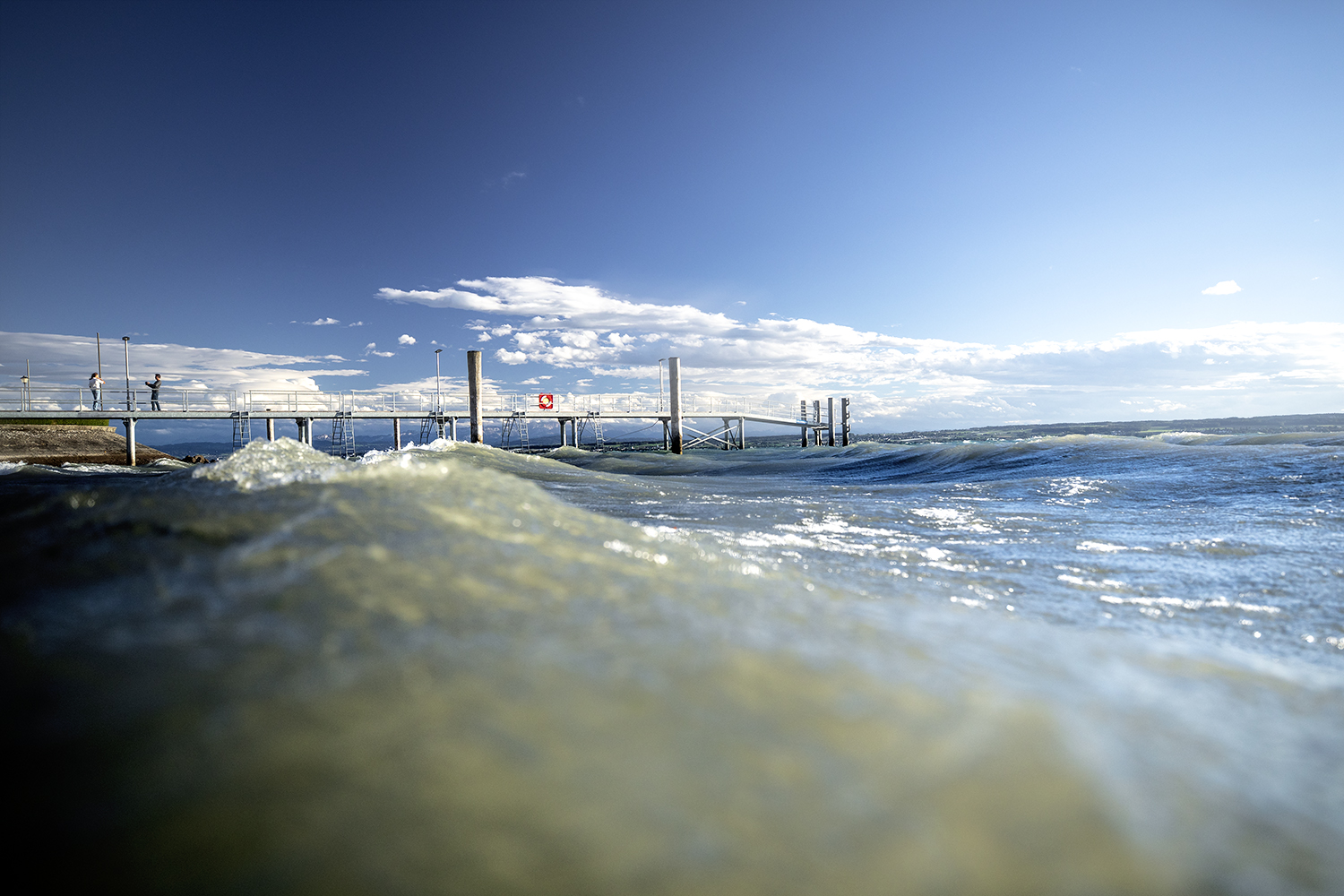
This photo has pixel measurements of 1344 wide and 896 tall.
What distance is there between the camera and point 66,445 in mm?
21375

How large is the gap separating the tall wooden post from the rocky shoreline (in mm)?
11538

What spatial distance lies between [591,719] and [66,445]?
28.6 m

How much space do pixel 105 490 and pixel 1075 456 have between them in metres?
12.6

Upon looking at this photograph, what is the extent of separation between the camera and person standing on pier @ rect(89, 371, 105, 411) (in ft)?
64.3

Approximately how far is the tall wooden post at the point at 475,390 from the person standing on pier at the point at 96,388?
1191cm

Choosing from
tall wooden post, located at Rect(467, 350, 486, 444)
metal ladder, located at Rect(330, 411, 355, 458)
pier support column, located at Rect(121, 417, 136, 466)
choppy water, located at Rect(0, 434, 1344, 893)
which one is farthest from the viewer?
metal ladder, located at Rect(330, 411, 355, 458)

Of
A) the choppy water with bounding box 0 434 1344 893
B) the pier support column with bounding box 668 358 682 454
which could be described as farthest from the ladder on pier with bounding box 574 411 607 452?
the choppy water with bounding box 0 434 1344 893

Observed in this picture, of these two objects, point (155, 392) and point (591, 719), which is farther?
point (155, 392)

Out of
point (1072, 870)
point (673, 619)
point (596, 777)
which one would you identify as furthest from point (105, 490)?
point (1072, 870)

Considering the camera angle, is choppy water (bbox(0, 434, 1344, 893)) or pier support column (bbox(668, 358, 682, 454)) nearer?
choppy water (bbox(0, 434, 1344, 893))

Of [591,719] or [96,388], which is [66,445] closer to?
[96,388]

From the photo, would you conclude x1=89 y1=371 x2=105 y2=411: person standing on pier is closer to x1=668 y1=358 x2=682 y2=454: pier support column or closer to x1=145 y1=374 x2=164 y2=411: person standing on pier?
x1=145 y1=374 x2=164 y2=411: person standing on pier

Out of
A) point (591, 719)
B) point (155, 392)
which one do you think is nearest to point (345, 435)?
point (155, 392)

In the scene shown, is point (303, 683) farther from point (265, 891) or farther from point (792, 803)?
point (792, 803)
